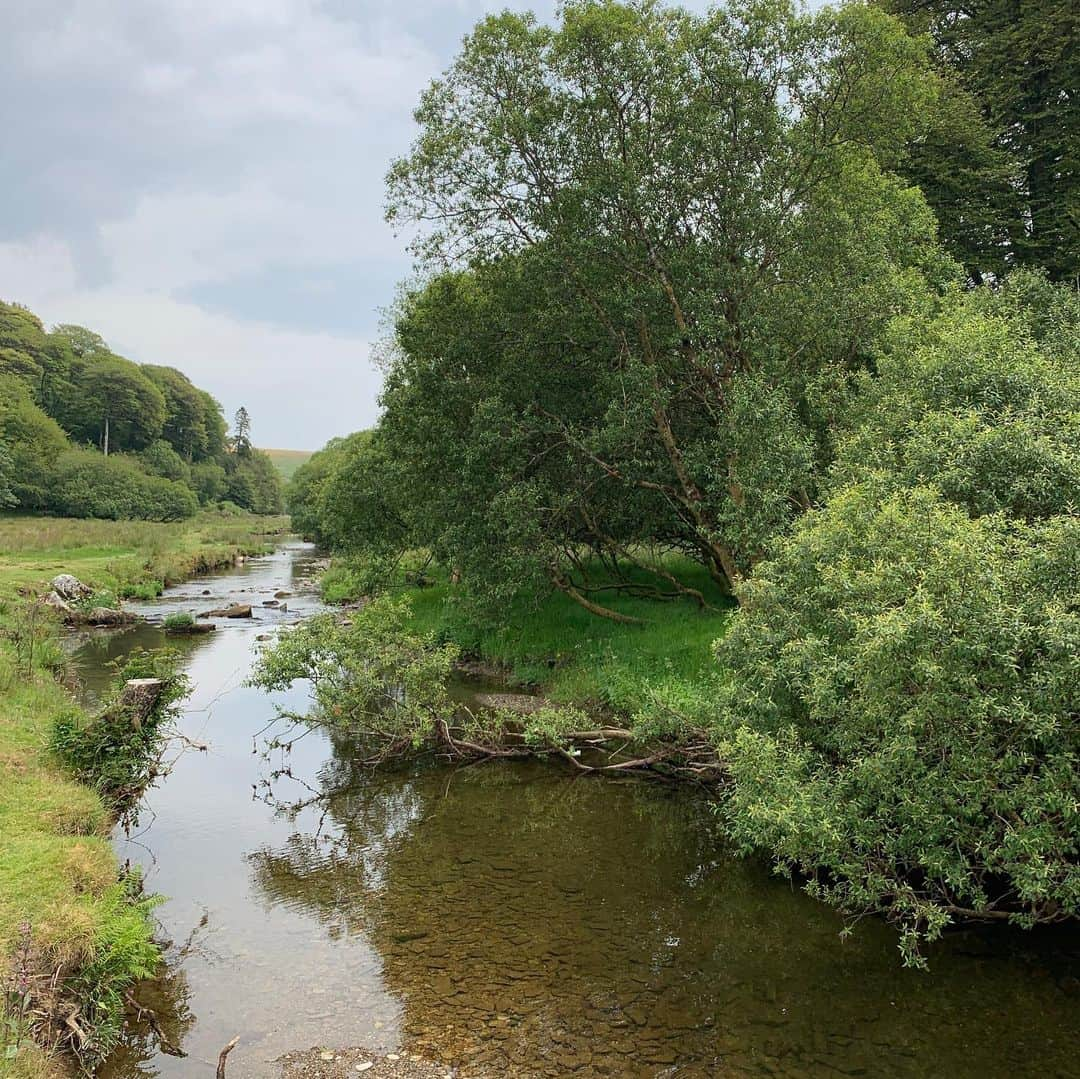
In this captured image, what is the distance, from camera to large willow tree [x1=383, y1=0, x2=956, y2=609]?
17141 mm

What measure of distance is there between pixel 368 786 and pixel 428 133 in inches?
628

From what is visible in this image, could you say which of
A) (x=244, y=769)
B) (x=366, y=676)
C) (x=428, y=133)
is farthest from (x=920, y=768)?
(x=428, y=133)

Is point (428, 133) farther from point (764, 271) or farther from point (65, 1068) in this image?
point (65, 1068)

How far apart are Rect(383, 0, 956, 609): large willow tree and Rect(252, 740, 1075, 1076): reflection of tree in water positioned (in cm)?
681

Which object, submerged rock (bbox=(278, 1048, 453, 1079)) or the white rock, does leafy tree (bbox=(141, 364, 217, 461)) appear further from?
submerged rock (bbox=(278, 1048, 453, 1079))

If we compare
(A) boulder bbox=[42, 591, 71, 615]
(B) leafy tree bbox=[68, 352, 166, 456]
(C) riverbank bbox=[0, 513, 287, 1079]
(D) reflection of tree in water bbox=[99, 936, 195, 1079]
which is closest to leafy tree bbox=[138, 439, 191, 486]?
(B) leafy tree bbox=[68, 352, 166, 456]

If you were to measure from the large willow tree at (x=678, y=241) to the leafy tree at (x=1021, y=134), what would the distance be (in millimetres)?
10297

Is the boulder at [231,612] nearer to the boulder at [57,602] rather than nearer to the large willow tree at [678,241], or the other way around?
the boulder at [57,602]

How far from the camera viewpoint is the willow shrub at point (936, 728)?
7.46 metres

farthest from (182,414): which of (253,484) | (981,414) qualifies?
(981,414)

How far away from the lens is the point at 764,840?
29.8 ft

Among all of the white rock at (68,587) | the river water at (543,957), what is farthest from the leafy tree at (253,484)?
the river water at (543,957)

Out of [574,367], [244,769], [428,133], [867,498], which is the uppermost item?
[428,133]

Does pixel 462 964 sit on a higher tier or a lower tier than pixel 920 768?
lower
